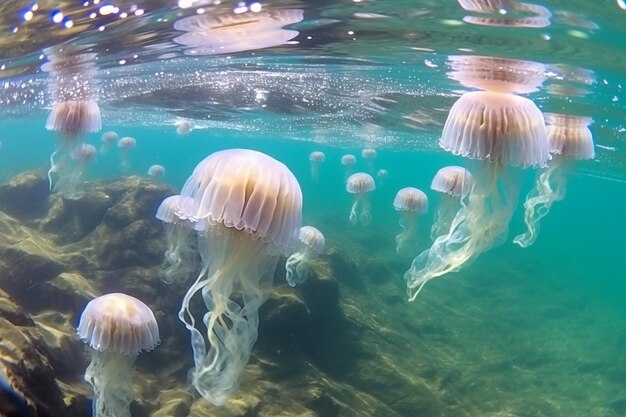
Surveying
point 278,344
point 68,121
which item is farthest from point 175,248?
point 68,121

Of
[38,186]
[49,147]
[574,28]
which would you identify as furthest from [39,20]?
[49,147]

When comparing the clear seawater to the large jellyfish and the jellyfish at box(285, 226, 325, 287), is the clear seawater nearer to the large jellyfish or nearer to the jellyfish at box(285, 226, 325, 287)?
the large jellyfish

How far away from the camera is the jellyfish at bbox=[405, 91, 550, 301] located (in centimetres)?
471

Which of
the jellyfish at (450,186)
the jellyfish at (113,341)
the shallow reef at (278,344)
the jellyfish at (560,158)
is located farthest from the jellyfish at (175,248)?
the jellyfish at (560,158)

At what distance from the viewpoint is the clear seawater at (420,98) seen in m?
6.74

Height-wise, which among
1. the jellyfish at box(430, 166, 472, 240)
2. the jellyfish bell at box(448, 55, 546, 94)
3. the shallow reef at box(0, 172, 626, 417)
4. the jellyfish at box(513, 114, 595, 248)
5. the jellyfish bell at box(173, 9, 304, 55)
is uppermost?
the jellyfish bell at box(173, 9, 304, 55)

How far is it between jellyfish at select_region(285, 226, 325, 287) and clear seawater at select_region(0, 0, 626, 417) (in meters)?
3.21

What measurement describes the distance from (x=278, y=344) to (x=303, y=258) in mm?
1873

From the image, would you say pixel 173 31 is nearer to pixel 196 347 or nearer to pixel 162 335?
pixel 162 335

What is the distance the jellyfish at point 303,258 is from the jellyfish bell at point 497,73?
13.7 ft

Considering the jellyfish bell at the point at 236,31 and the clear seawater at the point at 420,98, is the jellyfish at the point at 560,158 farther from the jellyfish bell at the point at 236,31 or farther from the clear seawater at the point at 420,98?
the jellyfish bell at the point at 236,31

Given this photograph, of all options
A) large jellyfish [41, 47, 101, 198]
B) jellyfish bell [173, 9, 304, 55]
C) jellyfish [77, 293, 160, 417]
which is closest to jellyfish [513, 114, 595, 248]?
jellyfish bell [173, 9, 304, 55]

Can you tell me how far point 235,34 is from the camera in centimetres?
803

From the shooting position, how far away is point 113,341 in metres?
4.95
